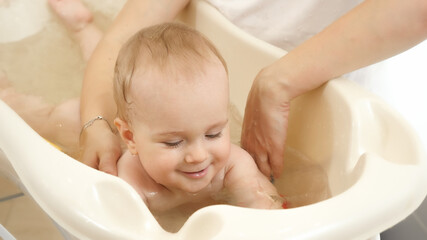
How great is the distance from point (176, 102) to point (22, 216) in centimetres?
64

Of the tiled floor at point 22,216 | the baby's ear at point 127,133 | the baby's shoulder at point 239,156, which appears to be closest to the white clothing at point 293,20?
the baby's shoulder at point 239,156

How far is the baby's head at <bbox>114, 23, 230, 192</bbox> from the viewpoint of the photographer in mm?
824

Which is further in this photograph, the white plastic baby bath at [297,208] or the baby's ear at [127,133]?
the baby's ear at [127,133]

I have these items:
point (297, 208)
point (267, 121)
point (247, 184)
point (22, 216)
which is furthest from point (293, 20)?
point (22, 216)

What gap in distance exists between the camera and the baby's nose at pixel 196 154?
0.84m

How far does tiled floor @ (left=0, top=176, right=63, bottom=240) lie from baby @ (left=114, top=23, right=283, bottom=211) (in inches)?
10.1

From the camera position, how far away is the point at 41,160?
2.40ft

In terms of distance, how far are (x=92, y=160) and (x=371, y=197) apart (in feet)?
1.72

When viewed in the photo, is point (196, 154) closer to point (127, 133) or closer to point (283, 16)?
point (127, 133)

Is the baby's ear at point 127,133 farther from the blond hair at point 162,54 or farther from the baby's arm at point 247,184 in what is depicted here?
the baby's arm at point 247,184

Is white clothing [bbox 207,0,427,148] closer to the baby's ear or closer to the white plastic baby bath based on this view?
the white plastic baby bath

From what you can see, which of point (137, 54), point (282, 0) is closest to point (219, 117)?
point (137, 54)

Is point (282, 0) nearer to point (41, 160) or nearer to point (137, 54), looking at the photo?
point (137, 54)

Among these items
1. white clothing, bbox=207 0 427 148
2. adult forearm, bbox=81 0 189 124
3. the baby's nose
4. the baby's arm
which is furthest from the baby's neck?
white clothing, bbox=207 0 427 148
